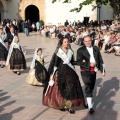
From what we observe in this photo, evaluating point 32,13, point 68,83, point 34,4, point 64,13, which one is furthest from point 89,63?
point 32,13

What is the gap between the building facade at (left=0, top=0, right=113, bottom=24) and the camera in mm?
36000

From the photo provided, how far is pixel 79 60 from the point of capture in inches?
274

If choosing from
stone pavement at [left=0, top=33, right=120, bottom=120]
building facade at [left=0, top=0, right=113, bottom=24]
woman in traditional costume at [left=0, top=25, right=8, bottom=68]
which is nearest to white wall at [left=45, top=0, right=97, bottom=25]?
building facade at [left=0, top=0, right=113, bottom=24]

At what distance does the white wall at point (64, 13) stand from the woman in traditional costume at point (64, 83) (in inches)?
1146

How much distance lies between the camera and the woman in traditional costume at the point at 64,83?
682 centimetres

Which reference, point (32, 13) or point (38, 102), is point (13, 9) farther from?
point (38, 102)

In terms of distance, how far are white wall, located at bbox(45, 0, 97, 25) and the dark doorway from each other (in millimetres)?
3051

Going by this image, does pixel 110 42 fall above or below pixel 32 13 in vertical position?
below

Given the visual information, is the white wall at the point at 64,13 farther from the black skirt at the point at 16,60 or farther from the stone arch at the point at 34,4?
the black skirt at the point at 16,60

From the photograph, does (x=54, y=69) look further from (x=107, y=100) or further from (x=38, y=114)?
(x=107, y=100)

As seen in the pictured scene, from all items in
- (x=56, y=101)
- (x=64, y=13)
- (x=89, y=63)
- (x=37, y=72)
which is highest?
(x=64, y=13)

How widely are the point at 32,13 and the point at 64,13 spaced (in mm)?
5797

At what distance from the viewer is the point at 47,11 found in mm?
37031

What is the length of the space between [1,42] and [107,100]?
6173 mm
